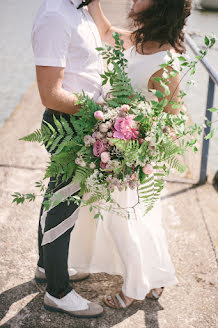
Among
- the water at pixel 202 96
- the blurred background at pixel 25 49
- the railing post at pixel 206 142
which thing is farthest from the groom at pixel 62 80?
the blurred background at pixel 25 49

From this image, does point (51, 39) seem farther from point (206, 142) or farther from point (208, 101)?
point (206, 142)

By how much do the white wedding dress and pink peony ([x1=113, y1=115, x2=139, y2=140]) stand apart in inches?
15.5

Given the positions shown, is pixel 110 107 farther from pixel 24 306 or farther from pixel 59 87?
pixel 24 306

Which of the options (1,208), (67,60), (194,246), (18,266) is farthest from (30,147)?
(67,60)

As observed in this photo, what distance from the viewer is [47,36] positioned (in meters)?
1.54

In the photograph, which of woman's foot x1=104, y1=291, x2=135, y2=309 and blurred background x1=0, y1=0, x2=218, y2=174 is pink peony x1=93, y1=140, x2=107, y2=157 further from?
blurred background x1=0, y1=0, x2=218, y2=174

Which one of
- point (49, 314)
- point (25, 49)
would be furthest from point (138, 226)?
point (25, 49)

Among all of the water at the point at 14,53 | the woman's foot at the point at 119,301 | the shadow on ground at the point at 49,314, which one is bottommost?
the shadow on ground at the point at 49,314

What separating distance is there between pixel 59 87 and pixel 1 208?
4.80ft

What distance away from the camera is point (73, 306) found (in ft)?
6.64

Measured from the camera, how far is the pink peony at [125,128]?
145cm

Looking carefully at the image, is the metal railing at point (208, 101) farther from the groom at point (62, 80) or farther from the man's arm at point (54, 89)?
the man's arm at point (54, 89)

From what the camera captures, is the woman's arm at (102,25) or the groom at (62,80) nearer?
the groom at (62,80)

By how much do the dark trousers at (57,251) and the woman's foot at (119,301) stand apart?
241 mm
